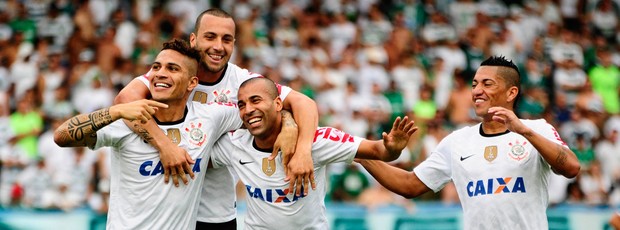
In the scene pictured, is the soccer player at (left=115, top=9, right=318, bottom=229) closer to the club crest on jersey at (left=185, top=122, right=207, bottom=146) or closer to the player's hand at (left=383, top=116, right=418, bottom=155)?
the club crest on jersey at (left=185, top=122, right=207, bottom=146)

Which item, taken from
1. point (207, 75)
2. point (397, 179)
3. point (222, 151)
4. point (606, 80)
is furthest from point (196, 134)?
point (606, 80)

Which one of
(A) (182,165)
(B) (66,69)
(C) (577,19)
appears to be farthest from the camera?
(C) (577,19)

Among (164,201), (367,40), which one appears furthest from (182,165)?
(367,40)

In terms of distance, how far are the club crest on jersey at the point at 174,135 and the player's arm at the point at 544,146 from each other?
96.6 inches

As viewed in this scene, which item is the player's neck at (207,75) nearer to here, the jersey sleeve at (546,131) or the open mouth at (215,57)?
the open mouth at (215,57)

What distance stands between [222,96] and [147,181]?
1.13 meters

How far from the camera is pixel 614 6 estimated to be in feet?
72.5

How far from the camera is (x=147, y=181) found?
8266 mm

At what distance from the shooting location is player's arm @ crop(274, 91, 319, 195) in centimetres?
823

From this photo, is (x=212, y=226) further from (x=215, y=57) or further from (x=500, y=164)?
(x=500, y=164)

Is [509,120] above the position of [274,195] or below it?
above

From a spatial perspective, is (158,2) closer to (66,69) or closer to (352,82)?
(66,69)

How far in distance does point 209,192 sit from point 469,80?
34.4ft

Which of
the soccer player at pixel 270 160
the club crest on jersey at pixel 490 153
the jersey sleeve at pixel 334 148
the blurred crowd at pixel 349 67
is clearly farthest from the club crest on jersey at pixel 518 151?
the blurred crowd at pixel 349 67
